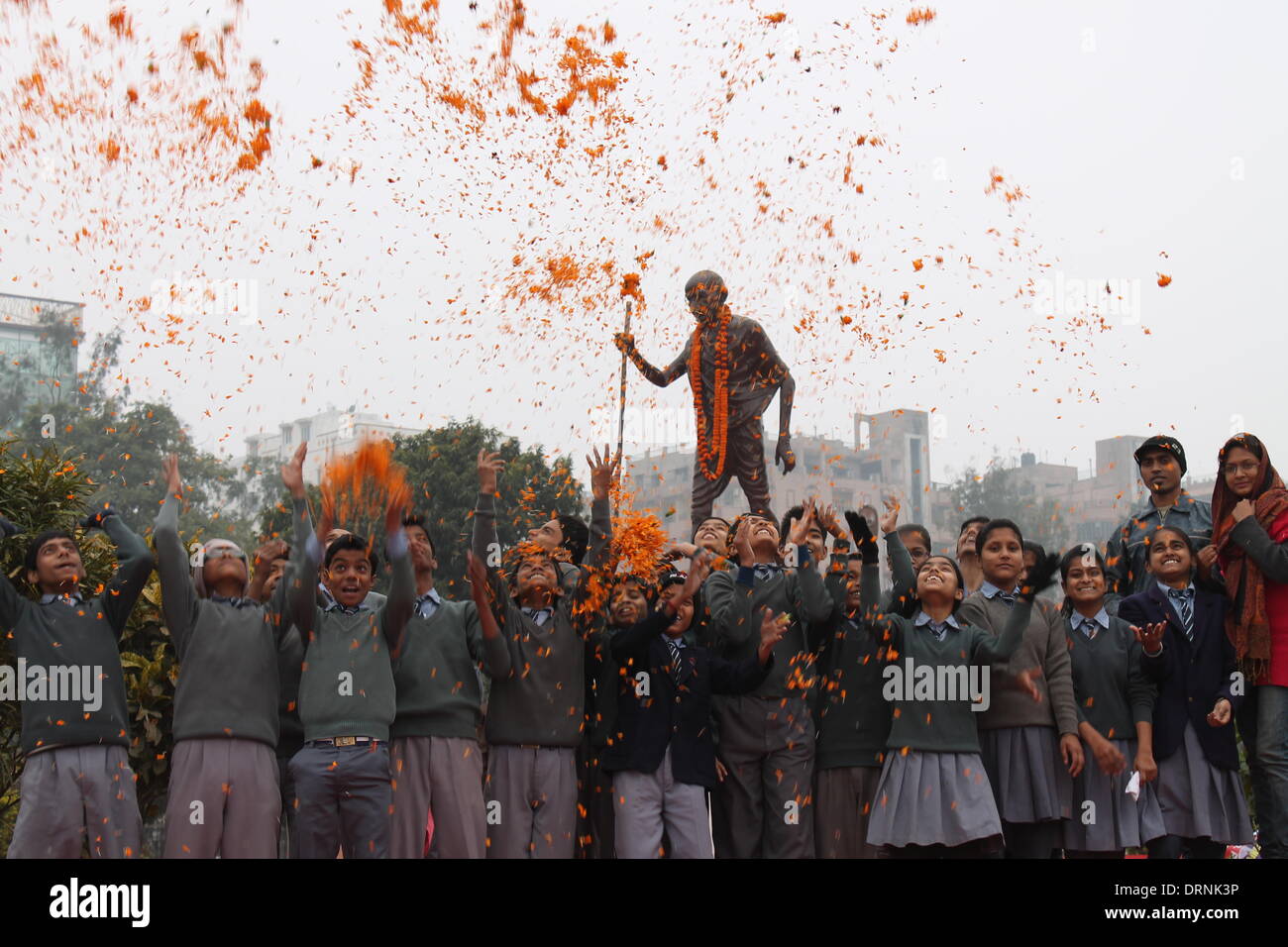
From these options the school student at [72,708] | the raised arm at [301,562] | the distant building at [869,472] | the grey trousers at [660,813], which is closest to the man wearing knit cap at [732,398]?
the grey trousers at [660,813]

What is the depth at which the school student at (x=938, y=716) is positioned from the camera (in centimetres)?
677

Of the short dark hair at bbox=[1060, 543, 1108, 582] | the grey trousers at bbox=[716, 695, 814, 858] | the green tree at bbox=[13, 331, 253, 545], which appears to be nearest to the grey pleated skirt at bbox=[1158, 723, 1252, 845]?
the short dark hair at bbox=[1060, 543, 1108, 582]

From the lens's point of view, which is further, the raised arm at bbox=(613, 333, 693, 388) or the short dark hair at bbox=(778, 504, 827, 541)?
the raised arm at bbox=(613, 333, 693, 388)

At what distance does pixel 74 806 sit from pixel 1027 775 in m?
4.52

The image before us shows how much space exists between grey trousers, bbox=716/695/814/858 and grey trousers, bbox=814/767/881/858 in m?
0.07

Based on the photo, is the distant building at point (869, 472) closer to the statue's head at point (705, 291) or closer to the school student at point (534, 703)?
the statue's head at point (705, 291)

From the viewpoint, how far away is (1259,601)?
23.4 feet

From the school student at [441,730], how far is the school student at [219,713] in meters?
0.60

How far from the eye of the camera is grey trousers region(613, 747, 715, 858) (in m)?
7.02

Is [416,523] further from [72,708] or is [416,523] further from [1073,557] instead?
[1073,557]

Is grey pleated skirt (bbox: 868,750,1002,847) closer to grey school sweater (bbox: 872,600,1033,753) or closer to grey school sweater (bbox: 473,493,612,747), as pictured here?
grey school sweater (bbox: 872,600,1033,753)

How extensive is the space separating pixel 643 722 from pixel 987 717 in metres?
1.74

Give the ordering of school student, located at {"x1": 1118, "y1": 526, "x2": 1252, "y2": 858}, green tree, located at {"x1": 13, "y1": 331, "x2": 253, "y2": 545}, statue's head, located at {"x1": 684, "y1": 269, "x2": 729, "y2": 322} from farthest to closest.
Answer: green tree, located at {"x1": 13, "y1": 331, "x2": 253, "y2": 545}
statue's head, located at {"x1": 684, "y1": 269, "x2": 729, "y2": 322}
school student, located at {"x1": 1118, "y1": 526, "x2": 1252, "y2": 858}

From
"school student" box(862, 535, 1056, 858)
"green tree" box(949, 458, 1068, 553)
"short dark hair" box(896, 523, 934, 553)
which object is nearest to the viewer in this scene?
"school student" box(862, 535, 1056, 858)
